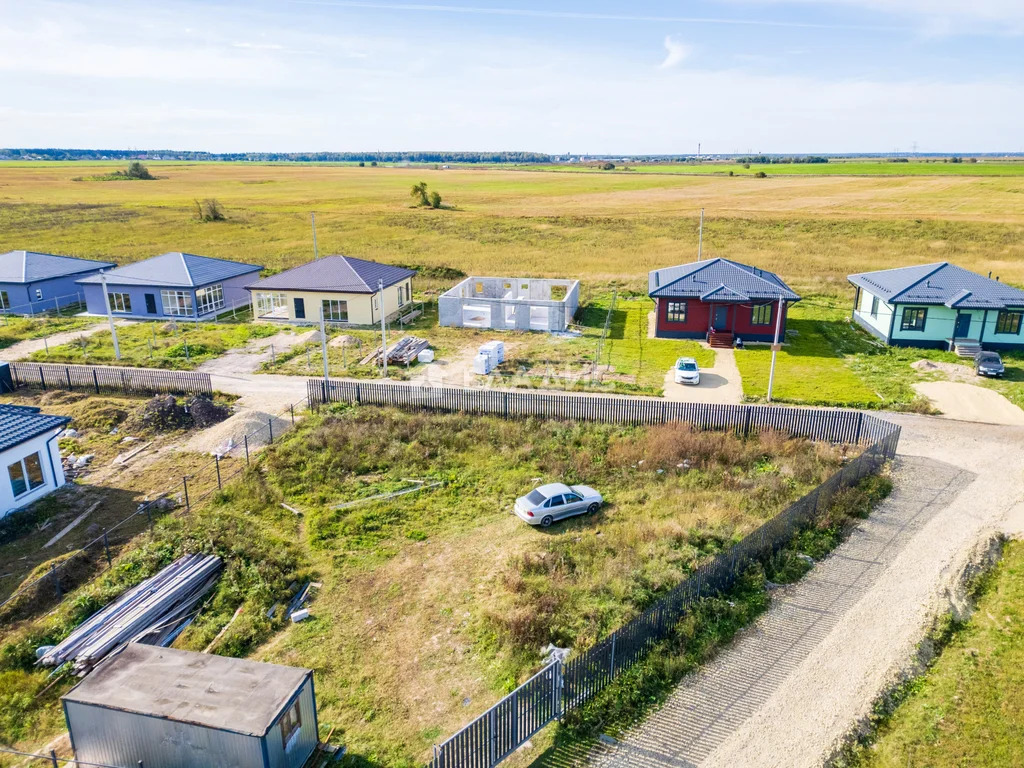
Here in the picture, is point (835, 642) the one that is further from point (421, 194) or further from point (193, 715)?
point (421, 194)

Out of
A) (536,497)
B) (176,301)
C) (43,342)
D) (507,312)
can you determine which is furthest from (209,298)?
(536,497)

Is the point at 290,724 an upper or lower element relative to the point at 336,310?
lower

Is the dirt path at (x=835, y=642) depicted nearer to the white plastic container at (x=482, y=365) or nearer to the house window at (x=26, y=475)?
the white plastic container at (x=482, y=365)

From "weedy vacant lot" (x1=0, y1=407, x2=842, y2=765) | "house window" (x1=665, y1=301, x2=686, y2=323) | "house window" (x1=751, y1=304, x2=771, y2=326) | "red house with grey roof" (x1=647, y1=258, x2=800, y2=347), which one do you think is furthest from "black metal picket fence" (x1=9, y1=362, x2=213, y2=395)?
"house window" (x1=751, y1=304, x2=771, y2=326)

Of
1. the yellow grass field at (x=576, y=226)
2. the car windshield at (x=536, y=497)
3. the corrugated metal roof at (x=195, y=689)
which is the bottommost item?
the car windshield at (x=536, y=497)

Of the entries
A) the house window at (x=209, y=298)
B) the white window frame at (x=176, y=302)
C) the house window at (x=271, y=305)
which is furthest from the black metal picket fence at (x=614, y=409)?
the white window frame at (x=176, y=302)

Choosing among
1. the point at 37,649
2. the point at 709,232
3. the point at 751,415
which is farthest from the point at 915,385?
the point at 709,232
